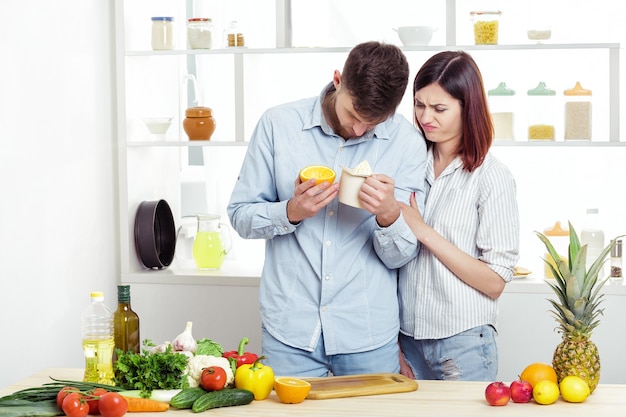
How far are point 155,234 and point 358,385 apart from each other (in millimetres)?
1891

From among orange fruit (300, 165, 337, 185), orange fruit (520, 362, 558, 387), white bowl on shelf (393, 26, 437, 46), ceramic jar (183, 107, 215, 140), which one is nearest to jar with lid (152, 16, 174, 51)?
ceramic jar (183, 107, 215, 140)

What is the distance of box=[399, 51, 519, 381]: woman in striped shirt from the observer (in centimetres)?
243

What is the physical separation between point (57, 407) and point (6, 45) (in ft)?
4.25

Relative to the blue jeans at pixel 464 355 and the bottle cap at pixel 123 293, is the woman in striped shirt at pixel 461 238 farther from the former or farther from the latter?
the bottle cap at pixel 123 293

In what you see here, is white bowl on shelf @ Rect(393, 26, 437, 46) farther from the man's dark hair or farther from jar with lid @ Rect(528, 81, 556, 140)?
the man's dark hair

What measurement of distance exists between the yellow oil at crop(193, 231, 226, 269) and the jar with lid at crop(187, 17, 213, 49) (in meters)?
0.82

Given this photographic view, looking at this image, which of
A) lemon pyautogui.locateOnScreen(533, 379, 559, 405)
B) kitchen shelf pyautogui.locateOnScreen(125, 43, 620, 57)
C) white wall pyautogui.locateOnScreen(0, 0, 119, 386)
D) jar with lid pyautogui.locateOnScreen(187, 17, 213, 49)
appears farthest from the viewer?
jar with lid pyautogui.locateOnScreen(187, 17, 213, 49)

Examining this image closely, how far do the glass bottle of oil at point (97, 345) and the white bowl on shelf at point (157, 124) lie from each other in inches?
64.2

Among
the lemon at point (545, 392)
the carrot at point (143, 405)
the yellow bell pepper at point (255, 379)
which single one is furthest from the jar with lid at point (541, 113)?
the carrot at point (143, 405)

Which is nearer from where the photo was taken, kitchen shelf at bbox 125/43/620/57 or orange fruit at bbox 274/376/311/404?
orange fruit at bbox 274/376/311/404

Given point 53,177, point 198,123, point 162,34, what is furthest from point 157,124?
point 53,177

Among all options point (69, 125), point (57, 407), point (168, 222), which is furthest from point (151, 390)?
point (168, 222)

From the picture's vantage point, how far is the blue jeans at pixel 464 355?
8.02 ft

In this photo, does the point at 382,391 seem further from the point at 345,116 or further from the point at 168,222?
the point at 168,222
